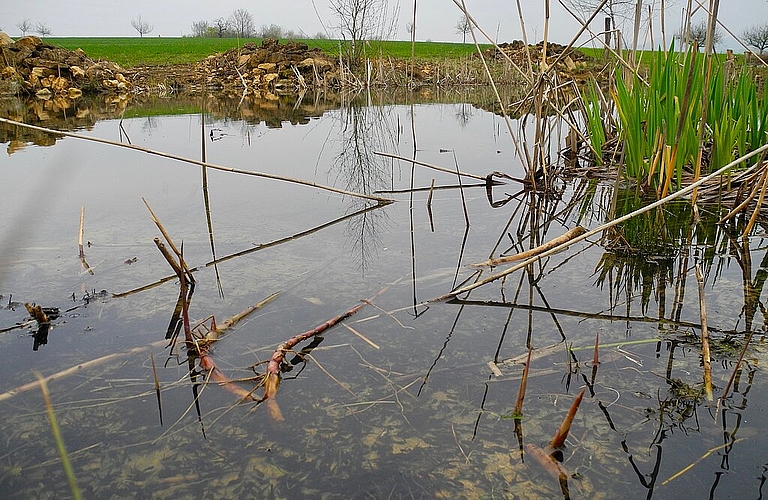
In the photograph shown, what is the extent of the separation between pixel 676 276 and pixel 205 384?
60.8 inches

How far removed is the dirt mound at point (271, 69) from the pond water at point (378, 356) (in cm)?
1258

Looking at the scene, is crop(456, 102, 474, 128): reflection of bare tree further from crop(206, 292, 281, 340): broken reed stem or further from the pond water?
crop(206, 292, 281, 340): broken reed stem

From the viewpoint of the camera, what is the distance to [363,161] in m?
4.57

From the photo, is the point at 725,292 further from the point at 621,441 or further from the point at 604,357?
the point at 621,441

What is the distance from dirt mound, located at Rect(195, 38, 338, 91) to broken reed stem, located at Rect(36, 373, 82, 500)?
13.8 m

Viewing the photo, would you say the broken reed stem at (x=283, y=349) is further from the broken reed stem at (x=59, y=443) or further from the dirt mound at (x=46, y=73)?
the dirt mound at (x=46, y=73)

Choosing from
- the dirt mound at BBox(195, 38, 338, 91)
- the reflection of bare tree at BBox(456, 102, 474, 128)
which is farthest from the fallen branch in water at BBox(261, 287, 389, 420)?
the dirt mound at BBox(195, 38, 338, 91)

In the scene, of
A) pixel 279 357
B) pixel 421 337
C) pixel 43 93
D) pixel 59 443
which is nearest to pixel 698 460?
pixel 421 337

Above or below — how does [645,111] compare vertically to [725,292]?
above

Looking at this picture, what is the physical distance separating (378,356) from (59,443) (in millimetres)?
759

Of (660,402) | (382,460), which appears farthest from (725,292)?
(382,460)

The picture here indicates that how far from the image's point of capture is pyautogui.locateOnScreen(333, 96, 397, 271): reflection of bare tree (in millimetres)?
2660

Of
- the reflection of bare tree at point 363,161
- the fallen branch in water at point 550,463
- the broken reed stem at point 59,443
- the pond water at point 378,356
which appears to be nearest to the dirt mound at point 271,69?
the reflection of bare tree at point 363,161

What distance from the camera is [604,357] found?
1.51 m
